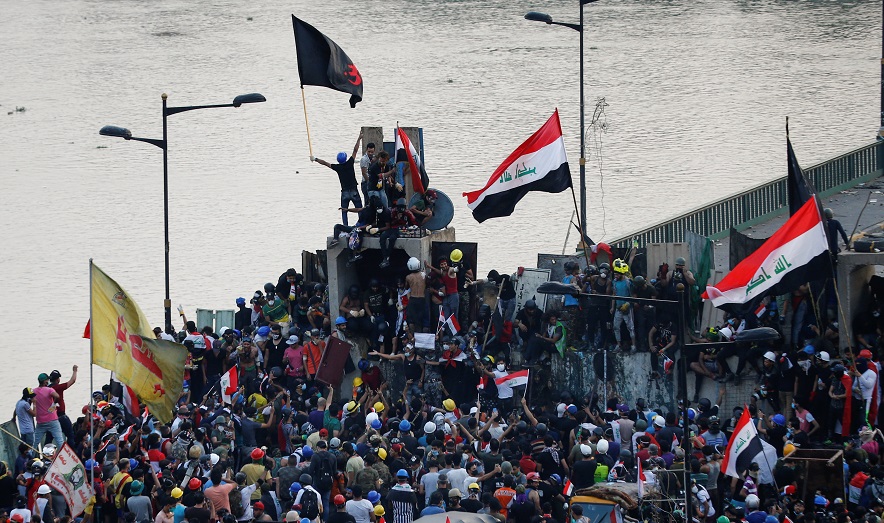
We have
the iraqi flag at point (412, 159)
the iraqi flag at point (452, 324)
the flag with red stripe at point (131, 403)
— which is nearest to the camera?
the flag with red stripe at point (131, 403)

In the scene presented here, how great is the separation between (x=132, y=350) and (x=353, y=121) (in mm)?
36516

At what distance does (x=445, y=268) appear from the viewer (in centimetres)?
2434

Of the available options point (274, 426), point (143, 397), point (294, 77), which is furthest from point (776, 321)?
point (294, 77)

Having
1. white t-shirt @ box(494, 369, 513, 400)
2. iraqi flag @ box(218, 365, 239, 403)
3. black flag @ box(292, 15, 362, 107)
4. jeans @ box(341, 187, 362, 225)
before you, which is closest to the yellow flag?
iraqi flag @ box(218, 365, 239, 403)

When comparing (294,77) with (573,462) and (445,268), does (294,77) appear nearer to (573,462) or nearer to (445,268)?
(445,268)

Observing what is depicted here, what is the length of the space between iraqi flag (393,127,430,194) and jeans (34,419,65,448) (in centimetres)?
672

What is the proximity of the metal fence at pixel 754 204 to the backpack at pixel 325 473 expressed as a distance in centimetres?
1003

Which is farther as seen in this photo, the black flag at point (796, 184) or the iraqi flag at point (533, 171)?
the iraqi flag at point (533, 171)

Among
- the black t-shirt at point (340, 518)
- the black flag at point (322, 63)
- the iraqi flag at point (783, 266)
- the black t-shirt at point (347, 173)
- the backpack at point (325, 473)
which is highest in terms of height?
the black flag at point (322, 63)

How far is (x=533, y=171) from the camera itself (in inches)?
965

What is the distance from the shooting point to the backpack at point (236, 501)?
19031 mm

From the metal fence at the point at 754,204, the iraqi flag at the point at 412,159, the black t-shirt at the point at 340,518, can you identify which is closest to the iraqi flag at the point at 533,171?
the iraqi flag at the point at 412,159

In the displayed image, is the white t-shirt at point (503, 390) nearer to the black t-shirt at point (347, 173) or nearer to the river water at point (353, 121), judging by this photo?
the black t-shirt at point (347, 173)

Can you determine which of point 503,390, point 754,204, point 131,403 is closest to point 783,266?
point 503,390
